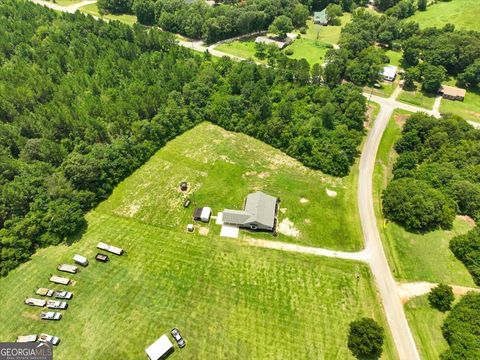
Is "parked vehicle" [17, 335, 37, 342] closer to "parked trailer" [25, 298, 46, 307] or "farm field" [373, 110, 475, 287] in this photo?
"parked trailer" [25, 298, 46, 307]

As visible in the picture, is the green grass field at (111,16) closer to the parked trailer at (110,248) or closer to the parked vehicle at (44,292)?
the parked trailer at (110,248)

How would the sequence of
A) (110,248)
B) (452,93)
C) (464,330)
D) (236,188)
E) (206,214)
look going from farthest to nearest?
(452,93)
(236,188)
(206,214)
(110,248)
(464,330)

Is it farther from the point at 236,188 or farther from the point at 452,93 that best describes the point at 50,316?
the point at 452,93

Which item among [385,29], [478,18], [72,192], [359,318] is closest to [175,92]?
[72,192]

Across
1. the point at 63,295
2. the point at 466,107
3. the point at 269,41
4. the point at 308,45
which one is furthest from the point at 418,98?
the point at 63,295

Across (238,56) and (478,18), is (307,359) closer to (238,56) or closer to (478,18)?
(238,56)

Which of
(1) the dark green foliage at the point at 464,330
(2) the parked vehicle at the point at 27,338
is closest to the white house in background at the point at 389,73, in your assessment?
(1) the dark green foliage at the point at 464,330

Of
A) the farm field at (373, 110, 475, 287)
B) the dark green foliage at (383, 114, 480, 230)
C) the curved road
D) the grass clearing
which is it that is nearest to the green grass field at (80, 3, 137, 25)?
the curved road
